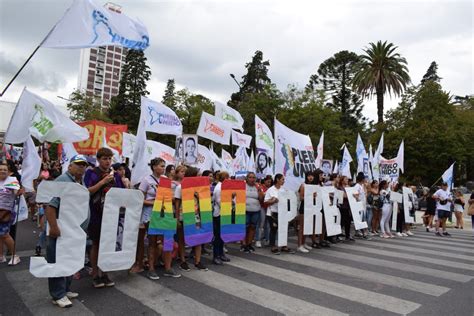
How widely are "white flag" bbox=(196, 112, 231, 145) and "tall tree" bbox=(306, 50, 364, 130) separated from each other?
37070 millimetres

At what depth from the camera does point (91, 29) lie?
215 inches

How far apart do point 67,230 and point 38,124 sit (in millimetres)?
2915

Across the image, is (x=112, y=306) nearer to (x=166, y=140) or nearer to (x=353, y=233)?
(x=353, y=233)

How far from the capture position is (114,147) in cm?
1158

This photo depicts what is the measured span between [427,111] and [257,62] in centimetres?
2722

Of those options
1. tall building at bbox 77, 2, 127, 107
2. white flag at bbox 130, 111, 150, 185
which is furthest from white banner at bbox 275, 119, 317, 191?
tall building at bbox 77, 2, 127, 107

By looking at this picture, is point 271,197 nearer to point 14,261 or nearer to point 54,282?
point 54,282

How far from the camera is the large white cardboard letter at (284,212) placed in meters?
7.67

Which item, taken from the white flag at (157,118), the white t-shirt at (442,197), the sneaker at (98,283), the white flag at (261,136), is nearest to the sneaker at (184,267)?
the sneaker at (98,283)

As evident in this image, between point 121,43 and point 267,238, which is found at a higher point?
point 121,43

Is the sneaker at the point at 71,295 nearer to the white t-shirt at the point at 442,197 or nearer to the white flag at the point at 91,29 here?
the white flag at the point at 91,29

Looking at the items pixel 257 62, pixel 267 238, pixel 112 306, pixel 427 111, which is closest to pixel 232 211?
pixel 267 238

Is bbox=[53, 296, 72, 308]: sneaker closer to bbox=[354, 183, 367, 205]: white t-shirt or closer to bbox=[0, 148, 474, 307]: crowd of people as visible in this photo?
bbox=[0, 148, 474, 307]: crowd of people

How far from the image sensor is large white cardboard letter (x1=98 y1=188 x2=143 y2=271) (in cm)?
495
